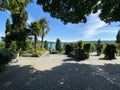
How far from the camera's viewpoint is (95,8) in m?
14.1

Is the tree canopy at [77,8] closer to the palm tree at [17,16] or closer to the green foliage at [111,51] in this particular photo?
the palm tree at [17,16]

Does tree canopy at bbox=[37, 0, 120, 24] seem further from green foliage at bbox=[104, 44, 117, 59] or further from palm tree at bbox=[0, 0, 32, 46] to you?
green foliage at bbox=[104, 44, 117, 59]

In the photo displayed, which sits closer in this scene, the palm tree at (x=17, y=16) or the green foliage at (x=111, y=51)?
the palm tree at (x=17, y=16)

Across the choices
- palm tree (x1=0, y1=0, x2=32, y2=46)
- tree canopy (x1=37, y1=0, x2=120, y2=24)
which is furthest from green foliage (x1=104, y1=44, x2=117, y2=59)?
palm tree (x1=0, y1=0, x2=32, y2=46)

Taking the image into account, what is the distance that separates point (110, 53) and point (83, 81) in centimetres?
1176

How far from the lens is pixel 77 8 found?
41.1 feet

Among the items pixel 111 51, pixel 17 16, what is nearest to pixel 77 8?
pixel 111 51

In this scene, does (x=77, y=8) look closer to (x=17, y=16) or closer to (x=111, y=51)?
(x=111, y=51)

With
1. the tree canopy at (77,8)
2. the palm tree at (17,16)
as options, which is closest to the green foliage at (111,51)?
the tree canopy at (77,8)

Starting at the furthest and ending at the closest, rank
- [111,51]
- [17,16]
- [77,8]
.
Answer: [17,16] → [111,51] → [77,8]

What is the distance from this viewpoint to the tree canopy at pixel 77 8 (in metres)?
12.1

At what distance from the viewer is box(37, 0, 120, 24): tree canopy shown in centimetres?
1207

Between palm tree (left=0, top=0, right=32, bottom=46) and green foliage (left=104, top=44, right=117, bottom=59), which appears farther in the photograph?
green foliage (left=104, top=44, right=117, bottom=59)

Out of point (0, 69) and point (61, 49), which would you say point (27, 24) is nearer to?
point (61, 49)
